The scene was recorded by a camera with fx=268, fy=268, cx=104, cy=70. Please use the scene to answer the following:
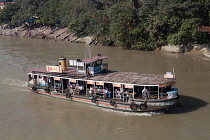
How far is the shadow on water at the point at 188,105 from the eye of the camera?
50.0 feet

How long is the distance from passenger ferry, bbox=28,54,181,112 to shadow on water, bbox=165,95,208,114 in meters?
0.45

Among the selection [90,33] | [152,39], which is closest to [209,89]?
[152,39]

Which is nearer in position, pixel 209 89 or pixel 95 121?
pixel 95 121

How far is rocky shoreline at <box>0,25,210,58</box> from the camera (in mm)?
30888

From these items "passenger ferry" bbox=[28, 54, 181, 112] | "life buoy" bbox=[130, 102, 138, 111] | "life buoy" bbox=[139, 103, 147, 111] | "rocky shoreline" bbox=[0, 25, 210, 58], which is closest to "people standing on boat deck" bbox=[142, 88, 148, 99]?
"passenger ferry" bbox=[28, 54, 181, 112]

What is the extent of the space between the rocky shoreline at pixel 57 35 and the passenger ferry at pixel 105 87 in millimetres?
15508

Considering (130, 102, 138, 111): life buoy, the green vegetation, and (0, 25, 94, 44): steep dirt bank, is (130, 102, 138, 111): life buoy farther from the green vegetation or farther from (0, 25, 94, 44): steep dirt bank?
(0, 25, 94, 44): steep dirt bank

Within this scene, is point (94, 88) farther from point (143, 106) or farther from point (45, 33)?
point (45, 33)

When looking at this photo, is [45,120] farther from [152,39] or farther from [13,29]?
[13,29]

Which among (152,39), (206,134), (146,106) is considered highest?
(152,39)

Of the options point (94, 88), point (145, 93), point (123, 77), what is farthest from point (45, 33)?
point (145, 93)

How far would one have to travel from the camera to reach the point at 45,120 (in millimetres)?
14945

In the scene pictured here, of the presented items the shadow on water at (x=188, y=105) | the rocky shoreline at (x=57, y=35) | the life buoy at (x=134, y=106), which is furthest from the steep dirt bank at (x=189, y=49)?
the life buoy at (x=134, y=106)

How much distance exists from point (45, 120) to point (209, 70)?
15330 millimetres
